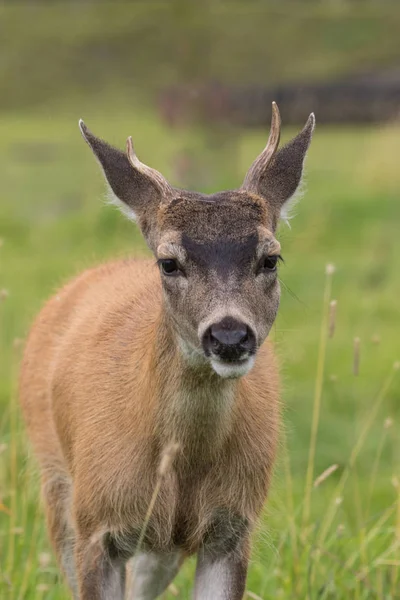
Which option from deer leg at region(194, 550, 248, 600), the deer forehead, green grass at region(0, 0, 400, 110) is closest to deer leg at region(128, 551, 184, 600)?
deer leg at region(194, 550, 248, 600)

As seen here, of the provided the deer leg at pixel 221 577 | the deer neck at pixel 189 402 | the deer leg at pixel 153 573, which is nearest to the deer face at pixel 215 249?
the deer neck at pixel 189 402

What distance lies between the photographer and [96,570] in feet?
18.5

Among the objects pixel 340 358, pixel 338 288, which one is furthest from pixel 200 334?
pixel 338 288

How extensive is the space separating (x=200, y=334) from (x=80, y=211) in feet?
61.0

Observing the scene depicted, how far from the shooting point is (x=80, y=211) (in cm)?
2325

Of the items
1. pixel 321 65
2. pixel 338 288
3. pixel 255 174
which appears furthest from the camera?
pixel 321 65

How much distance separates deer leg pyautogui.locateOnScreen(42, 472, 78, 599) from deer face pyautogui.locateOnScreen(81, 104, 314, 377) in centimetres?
174

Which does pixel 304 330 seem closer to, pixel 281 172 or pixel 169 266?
pixel 281 172

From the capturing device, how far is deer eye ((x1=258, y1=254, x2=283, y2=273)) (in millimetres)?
5127

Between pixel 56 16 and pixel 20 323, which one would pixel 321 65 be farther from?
pixel 20 323

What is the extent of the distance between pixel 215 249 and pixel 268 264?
0.85 ft

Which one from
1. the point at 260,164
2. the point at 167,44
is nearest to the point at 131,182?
the point at 260,164

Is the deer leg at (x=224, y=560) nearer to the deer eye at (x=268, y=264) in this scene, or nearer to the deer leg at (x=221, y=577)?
the deer leg at (x=221, y=577)

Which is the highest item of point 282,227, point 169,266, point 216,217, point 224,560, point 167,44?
point 167,44
